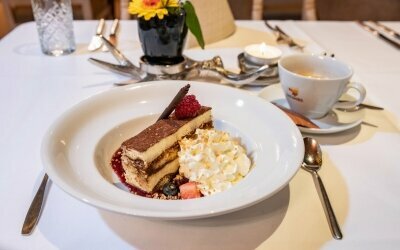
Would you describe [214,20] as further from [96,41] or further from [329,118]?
[329,118]

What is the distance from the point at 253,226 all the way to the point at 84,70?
79cm

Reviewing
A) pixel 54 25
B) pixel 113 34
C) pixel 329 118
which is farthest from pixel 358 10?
pixel 54 25

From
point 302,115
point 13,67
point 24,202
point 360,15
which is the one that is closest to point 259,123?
point 302,115

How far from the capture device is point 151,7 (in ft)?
3.11

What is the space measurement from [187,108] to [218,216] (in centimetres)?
24

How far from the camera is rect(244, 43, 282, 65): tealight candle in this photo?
3.51 feet

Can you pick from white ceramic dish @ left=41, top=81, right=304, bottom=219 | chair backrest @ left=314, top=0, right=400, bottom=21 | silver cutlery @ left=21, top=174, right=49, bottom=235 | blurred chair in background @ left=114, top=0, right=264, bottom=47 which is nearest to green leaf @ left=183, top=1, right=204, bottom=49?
blurred chair in background @ left=114, top=0, right=264, bottom=47

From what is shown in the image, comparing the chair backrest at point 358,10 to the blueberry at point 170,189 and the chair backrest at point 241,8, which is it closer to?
the chair backrest at point 241,8

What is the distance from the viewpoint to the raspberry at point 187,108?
71 cm

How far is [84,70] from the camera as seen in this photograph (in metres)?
1.10

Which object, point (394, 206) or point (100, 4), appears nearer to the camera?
point (394, 206)

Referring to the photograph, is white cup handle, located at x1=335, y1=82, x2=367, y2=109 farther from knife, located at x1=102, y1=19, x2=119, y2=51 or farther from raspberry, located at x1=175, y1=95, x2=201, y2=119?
knife, located at x1=102, y1=19, x2=119, y2=51

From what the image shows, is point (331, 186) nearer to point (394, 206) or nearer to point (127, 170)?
point (394, 206)

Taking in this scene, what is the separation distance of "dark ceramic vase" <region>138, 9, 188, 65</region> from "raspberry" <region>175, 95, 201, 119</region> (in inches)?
13.1
